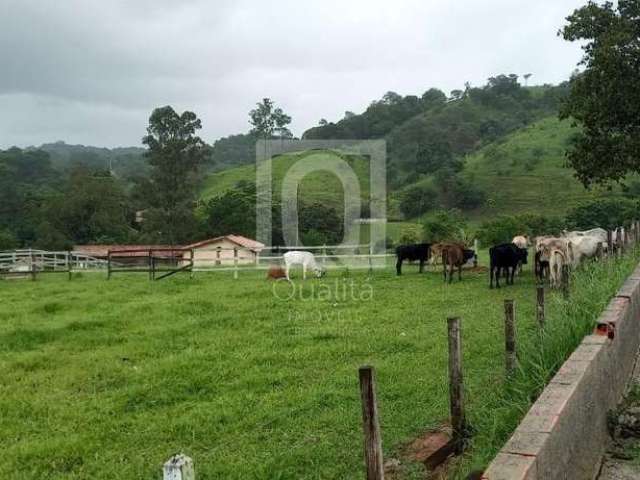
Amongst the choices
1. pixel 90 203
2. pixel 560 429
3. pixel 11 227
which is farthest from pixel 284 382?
pixel 11 227

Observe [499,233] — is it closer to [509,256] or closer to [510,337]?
[509,256]

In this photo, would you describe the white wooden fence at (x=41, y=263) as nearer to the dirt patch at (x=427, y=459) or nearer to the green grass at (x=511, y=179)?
the green grass at (x=511, y=179)

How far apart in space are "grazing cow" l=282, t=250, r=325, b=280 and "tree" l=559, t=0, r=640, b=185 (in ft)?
24.3

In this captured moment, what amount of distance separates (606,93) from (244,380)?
11147 mm

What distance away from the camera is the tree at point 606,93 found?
1365cm

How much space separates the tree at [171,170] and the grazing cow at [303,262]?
28.3m

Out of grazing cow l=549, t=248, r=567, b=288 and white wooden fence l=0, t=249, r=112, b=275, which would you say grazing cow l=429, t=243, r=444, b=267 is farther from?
white wooden fence l=0, t=249, r=112, b=275

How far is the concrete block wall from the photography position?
293 cm

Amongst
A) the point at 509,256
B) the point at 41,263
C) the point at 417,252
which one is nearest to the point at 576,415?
the point at 509,256

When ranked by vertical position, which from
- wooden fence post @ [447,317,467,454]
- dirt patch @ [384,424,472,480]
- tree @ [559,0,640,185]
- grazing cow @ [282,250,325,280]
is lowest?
dirt patch @ [384,424,472,480]

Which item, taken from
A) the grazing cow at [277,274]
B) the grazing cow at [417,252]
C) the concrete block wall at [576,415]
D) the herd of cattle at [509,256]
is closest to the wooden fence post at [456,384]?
the concrete block wall at [576,415]

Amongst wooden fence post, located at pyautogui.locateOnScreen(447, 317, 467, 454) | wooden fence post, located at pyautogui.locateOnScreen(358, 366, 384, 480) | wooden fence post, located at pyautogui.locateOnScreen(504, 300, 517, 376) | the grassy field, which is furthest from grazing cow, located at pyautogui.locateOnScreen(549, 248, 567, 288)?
wooden fence post, located at pyautogui.locateOnScreen(358, 366, 384, 480)

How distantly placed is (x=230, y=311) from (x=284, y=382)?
16.6 feet

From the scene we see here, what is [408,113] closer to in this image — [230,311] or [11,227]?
[11,227]
